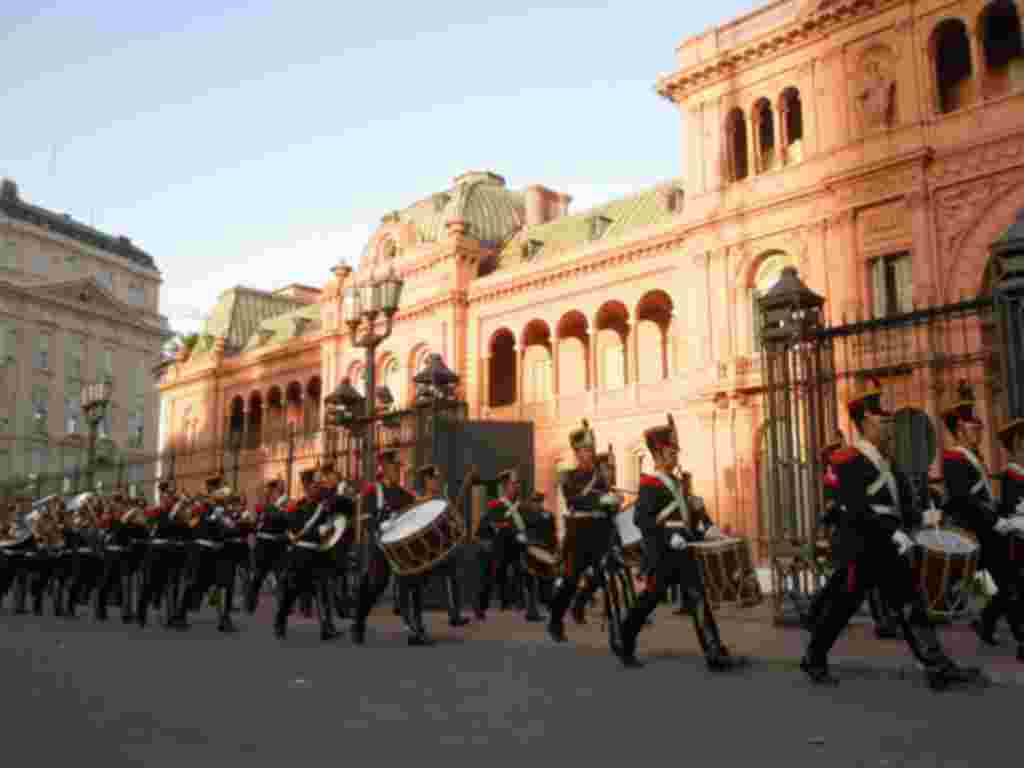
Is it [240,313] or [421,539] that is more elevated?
[240,313]

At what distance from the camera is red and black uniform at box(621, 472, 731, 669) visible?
7918mm

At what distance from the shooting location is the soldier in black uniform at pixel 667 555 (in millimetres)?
7926

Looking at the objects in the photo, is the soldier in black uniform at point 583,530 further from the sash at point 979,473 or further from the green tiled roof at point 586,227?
the green tiled roof at point 586,227

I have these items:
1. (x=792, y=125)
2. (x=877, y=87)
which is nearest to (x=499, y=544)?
(x=877, y=87)

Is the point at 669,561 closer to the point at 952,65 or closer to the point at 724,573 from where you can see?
the point at 724,573

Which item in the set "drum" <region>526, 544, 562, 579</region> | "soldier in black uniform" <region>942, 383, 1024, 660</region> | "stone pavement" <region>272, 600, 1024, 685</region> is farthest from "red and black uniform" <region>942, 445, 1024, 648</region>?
"drum" <region>526, 544, 562, 579</region>

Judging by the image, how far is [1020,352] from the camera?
9.41 m

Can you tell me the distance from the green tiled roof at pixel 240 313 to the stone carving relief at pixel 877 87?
33875 mm

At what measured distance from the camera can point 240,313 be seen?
5494cm

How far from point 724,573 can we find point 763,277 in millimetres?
21405

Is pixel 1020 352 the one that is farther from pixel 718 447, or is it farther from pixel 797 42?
pixel 797 42

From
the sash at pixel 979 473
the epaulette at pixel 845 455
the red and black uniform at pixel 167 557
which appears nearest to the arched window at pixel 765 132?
the red and black uniform at pixel 167 557

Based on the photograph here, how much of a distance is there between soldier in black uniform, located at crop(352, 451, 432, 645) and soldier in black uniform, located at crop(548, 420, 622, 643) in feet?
4.83

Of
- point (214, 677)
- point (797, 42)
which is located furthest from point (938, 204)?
point (214, 677)
